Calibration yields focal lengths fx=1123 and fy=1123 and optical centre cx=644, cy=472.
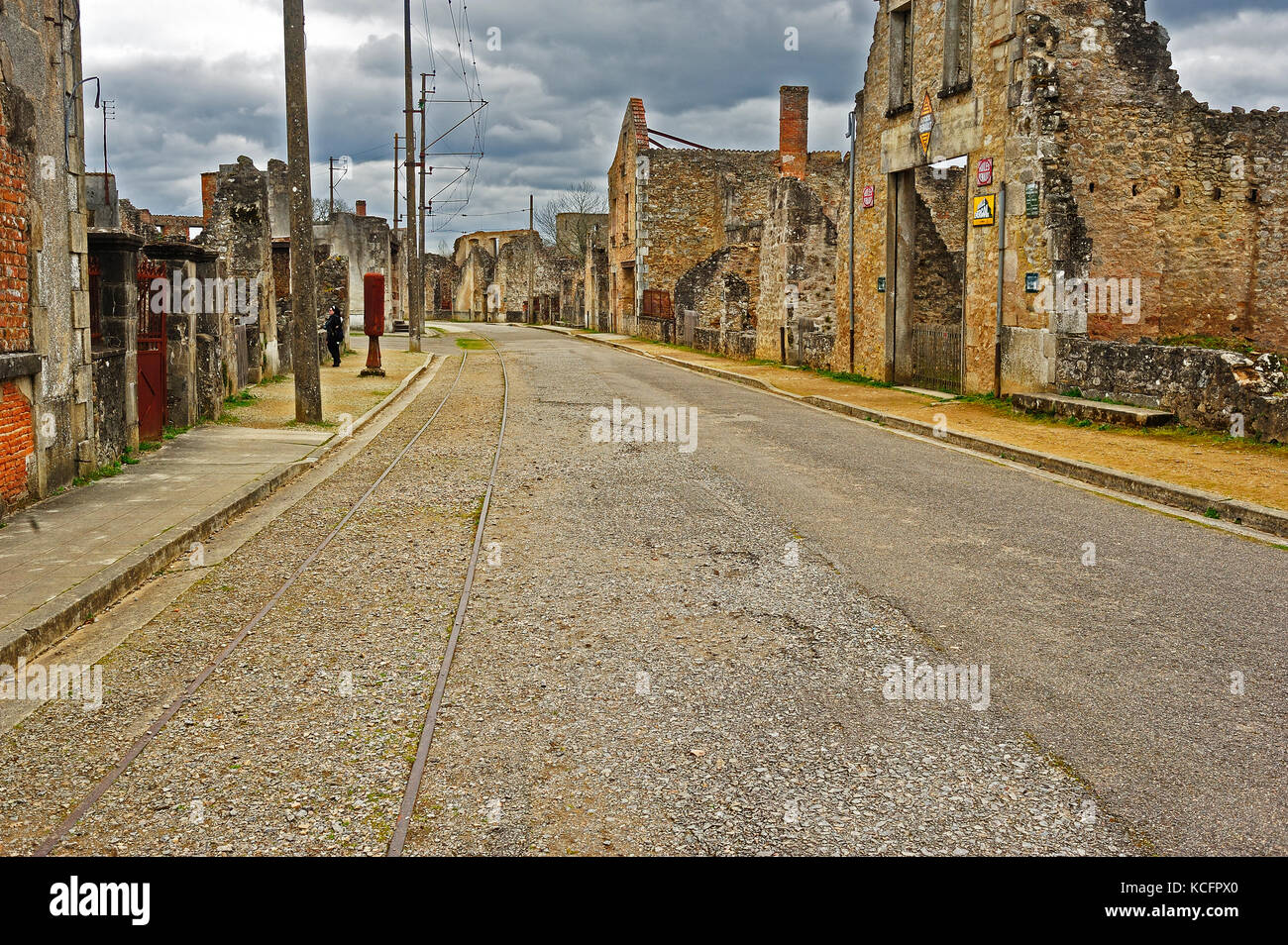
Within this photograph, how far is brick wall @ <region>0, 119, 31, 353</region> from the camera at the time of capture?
9172 millimetres

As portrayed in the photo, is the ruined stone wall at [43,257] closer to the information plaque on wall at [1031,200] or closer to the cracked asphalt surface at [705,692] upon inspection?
the cracked asphalt surface at [705,692]

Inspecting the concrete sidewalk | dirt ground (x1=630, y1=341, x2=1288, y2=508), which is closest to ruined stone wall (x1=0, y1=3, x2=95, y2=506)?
the concrete sidewalk

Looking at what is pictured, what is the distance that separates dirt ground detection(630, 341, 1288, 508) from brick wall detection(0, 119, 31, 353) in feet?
34.0

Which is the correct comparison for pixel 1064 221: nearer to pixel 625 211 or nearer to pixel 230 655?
pixel 230 655

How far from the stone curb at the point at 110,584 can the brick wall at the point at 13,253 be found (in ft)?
7.20

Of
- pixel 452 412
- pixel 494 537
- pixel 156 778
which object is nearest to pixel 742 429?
pixel 452 412

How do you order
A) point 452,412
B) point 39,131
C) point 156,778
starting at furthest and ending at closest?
point 452,412 → point 39,131 → point 156,778

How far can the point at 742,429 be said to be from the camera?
1527 cm

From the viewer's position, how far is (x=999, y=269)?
17812mm

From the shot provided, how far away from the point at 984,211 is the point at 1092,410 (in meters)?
4.54

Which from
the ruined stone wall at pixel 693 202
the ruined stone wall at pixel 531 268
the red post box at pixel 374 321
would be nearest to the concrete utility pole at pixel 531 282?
the ruined stone wall at pixel 531 268

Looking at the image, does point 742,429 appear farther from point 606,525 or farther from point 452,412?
point 606,525

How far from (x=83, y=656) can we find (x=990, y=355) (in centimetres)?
1533

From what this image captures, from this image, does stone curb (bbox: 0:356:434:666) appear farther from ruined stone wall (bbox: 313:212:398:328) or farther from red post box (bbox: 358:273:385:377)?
ruined stone wall (bbox: 313:212:398:328)
